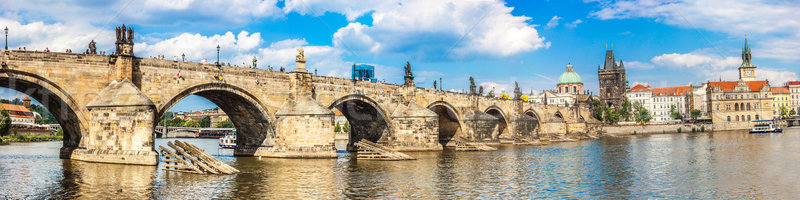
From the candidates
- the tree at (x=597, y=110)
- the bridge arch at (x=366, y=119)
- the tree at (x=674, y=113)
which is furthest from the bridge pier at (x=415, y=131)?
the tree at (x=674, y=113)

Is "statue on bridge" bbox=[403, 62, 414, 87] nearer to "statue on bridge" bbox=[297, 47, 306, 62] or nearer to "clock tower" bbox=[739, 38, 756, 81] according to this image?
"statue on bridge" bbox=[297, 47, 306, 62]

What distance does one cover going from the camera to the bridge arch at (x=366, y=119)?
153ft

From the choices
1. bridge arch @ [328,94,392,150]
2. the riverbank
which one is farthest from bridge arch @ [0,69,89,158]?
the riverbank

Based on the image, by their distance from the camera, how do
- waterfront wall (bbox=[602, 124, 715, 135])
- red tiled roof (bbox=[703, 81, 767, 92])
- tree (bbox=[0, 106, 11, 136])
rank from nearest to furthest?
tree (bbox=[0, 106, 11, 136]), waterfront wall (bbox=[602, 124, 715, 135]), red tiled roof (bbox=[703, 81, 767, 92])

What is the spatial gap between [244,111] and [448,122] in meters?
27.7

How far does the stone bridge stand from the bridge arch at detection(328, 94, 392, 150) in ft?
0.30

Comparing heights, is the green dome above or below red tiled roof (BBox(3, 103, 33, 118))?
above

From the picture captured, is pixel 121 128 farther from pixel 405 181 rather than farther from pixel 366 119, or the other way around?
pixel 366 119

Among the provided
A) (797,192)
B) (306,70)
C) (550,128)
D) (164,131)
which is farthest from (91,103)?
(164,131)

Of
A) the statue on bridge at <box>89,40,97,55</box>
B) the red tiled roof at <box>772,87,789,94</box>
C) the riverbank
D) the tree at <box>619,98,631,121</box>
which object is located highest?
the red tiled roof at <box>772,87,789,94</box>

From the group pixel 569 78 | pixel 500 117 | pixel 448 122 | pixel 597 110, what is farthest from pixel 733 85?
pixel 448 122

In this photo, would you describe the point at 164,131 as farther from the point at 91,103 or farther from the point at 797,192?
the point at 797,192

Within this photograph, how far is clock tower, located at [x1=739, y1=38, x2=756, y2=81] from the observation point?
152m

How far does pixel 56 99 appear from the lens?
92.3 ft
